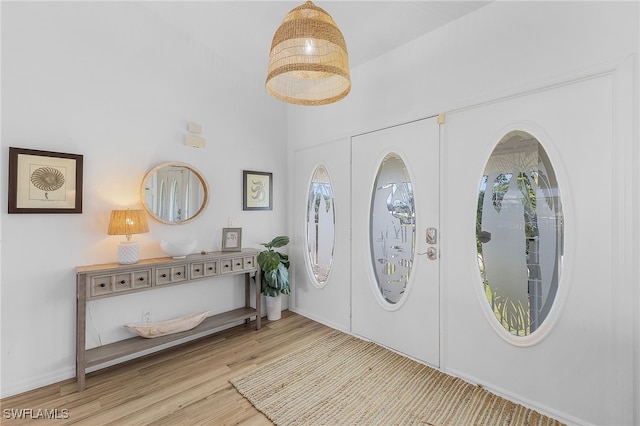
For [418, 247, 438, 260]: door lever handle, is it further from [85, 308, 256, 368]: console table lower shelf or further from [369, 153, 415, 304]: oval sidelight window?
[85, 308, 256, 368]: console table lower shelf

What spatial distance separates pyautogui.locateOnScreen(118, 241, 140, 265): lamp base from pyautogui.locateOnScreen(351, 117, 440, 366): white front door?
2.08 metres

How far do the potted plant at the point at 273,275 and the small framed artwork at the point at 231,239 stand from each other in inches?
11.3

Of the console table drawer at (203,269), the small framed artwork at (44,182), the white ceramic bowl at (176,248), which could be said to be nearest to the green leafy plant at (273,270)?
the console table drawer at (203,269)

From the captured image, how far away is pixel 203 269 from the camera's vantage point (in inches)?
114

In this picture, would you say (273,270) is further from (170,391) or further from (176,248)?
(170,391)

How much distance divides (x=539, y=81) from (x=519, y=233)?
3.39ft

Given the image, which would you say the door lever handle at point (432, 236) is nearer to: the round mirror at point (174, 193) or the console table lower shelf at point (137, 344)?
the console table lower shelf at point (137, 344)

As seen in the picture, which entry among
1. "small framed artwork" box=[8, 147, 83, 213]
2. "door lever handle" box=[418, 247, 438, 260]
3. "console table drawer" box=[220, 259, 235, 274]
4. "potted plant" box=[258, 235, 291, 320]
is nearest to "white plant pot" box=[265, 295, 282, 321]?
"potted plant" box=[258, 235, 291, 320]

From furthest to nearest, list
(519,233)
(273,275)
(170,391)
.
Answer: (273,275)
(170,391)
(519,233)

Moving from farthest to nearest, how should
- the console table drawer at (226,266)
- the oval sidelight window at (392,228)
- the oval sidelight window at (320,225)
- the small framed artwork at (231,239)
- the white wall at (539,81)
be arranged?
1. the oval sidelight window at (320,225)
2. the small framed artwork at (231,239)
3. the console table drawer at (226,266)
4. the oval sidelight window at (392,228)
5. the white wall at (539,81)

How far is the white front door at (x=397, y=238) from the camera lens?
2.52m

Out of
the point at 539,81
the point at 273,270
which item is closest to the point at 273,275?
the point at 273,270

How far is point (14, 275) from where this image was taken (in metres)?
2.18

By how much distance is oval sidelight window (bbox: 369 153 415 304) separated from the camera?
271cm
